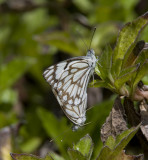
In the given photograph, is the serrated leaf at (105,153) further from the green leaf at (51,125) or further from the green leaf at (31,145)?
the green leaf at (31,145)

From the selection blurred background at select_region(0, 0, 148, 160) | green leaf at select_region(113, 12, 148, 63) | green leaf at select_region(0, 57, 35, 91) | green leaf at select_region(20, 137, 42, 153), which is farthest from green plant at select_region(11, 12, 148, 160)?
green leaf at select_region(0, 57, 35, 91)

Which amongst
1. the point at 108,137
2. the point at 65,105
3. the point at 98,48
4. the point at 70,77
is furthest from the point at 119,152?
the point at 98,48

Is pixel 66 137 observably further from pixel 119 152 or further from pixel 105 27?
pixel 105 27

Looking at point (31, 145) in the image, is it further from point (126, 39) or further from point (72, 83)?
point (126, 39)

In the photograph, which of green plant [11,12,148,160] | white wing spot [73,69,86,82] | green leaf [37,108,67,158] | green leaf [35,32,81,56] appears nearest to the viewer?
green plant [11,12,148,160]

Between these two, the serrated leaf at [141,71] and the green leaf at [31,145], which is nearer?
the serrated leaf at [141,71]

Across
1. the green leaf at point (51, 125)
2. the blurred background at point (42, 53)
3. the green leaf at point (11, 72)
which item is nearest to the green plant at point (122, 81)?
the blurred background at point (42, 53)

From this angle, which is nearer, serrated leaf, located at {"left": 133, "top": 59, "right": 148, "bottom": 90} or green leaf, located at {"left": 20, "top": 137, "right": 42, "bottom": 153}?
serrated leaf, located at {"left": 133, "top": 59, "right": 148, "bottom": 90}

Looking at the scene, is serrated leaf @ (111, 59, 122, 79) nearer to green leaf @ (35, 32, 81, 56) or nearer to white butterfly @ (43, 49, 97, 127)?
white butterfly @ (43, 49, 97, 127)
